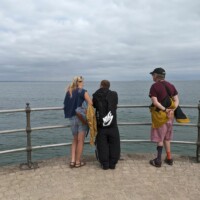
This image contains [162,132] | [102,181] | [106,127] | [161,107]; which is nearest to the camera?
[102,181]

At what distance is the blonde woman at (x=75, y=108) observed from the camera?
5152 mm

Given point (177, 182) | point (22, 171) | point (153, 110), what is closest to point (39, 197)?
point (22, 171)

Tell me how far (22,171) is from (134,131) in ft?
46.7

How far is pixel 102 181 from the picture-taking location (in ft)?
15.3

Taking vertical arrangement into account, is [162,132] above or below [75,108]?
below

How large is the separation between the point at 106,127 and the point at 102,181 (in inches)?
39.7

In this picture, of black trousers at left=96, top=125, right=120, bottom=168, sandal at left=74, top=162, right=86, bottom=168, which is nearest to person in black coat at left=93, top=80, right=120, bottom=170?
black trousers at left=96, top=125, right=120, bottom=168

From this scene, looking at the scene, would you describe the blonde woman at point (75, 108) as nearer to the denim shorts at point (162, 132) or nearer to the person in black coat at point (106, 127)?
the person in black coat at point (106, 127)

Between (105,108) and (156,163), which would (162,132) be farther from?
(105,108)

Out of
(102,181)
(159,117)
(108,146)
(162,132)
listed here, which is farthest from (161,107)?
(102,181)

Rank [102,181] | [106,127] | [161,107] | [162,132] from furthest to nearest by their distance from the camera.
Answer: [162,132] < [106,127] < [161,107] < [102,181]

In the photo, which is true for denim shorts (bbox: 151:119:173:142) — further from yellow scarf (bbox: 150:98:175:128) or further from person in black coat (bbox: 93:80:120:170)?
person in black coat (bbox: 93:80:120:170)

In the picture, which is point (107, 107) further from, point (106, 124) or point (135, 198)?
point (135, 198)

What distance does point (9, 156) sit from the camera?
12883 millimetres
